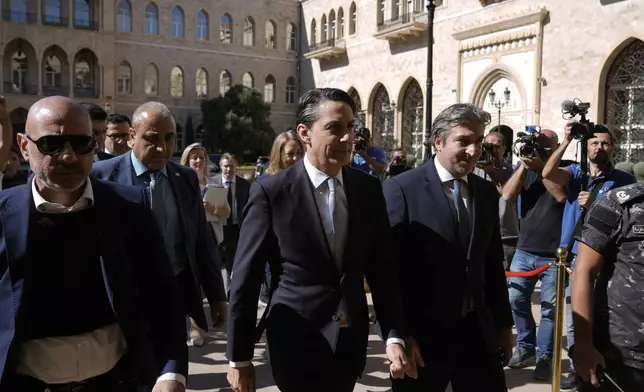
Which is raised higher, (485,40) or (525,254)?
(485,40)

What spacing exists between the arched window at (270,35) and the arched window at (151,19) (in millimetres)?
7338

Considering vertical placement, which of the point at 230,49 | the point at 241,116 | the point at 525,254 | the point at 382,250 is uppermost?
the point at 230,49

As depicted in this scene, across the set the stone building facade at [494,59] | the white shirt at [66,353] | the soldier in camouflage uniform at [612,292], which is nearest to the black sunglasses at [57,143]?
the white shirt at [66,353]

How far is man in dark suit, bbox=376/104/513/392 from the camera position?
3021mm

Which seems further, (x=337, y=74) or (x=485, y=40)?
(x=337, y=74)

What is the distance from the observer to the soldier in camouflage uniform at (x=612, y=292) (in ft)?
8.33

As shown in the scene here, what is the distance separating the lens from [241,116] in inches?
1375

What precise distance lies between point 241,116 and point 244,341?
108 feet

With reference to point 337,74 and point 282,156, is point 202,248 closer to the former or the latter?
point 282,156

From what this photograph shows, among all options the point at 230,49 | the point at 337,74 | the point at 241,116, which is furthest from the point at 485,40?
the point at 230,49

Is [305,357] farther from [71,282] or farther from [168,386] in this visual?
[71,282]

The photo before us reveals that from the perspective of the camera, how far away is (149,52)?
3669cm

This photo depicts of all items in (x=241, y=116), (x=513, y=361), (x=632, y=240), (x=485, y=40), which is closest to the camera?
(x=632, y=240)

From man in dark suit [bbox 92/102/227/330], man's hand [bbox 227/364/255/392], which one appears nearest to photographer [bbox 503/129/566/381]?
man in dark suit [bbox 92/102/227/330]
